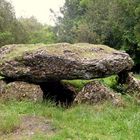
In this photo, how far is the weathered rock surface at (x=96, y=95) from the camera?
13.7 m

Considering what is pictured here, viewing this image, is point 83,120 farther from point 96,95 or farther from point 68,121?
point 96,95

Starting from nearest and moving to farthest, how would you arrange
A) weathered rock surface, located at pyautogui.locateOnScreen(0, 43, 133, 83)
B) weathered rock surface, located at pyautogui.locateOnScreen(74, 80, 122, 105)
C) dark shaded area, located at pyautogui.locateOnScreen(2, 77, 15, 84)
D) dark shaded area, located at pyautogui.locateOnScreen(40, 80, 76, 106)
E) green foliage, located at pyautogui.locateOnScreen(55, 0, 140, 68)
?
1. weathered rock surface, located at pyautogui.locateOnScreen(74, 80, 122, 105)
2. weathered rock surface, located at pyautogui.locateOnScreen(0, 43, 133, 83)
3. dark shaded area, located at pyautogui.locateOnScreen(2, 77, 15, 84)
4. dark shaded area, located at pyautogui.locateOnScreen(40, 80, 76, 106)
5. green foliage, located at pyautogui.locateOnScreen(55, 0, 140, 68)

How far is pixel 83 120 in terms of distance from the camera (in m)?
11.2

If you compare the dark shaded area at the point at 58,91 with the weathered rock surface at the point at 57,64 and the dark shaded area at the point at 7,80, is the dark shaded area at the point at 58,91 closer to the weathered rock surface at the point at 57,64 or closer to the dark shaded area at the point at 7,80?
the weathered rock surface at the point at 57,64

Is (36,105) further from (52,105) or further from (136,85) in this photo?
(136,85)

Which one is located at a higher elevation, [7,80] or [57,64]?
[57,64]

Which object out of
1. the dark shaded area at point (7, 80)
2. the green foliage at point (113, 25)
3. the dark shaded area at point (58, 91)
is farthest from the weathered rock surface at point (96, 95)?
the green foliage at point (113, 25)

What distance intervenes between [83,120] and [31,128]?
62.3 inches

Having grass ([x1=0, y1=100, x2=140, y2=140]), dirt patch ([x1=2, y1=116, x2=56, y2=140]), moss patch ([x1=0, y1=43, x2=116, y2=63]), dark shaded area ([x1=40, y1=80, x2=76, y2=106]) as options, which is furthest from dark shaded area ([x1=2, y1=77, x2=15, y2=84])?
dirt patch ([x1=2, y1=116, x2=56, y2=140])

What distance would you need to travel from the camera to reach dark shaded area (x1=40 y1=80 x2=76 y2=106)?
15062 mm

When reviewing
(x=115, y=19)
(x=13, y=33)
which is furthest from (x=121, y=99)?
(x=13, y=33)

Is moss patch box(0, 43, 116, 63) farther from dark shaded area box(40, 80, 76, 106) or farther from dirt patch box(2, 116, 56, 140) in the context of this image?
dirt patch box(2, 116, 56, 140)

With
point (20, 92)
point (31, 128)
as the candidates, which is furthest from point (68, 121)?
point (20, 92)

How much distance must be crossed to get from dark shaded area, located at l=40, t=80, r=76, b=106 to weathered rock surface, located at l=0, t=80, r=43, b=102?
0.88 metres
